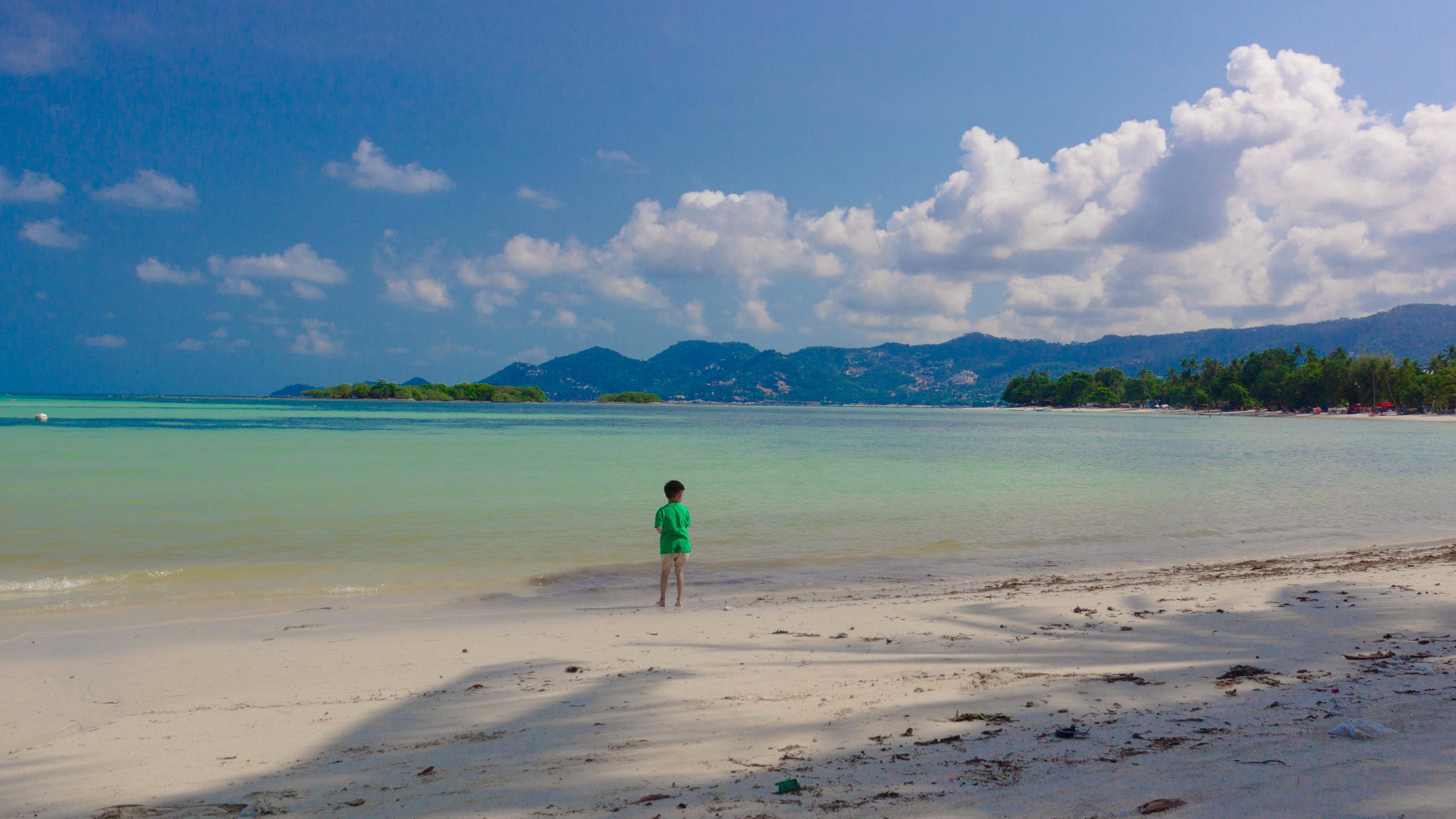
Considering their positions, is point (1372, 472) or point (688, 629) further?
point (1372, 472)

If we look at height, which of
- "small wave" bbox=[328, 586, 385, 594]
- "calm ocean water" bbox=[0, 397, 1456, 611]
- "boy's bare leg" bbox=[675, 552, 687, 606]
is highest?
"boy's bare leg" bbox=[675, 552, 687, 606]

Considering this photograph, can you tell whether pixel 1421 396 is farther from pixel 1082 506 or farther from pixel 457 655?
pixel 457 655

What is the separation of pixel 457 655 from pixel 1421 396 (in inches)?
6639

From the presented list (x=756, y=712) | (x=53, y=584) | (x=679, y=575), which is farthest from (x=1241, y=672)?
(x=53, y=584)

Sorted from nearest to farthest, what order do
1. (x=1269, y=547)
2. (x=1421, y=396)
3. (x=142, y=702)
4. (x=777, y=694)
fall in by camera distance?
(x=777, y=694), (x=142, y=702), (x=1269, y=547), (x=1421, y=396)

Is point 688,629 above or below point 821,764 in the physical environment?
below

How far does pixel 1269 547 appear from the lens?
1544 cm

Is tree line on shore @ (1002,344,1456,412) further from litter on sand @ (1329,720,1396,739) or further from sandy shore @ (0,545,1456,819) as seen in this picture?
litter on sand @ (1329,720,1396,739)

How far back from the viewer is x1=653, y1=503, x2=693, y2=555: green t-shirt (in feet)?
34.2

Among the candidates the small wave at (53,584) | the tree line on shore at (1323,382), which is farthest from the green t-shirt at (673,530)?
the tree line on shore at (1323,382)

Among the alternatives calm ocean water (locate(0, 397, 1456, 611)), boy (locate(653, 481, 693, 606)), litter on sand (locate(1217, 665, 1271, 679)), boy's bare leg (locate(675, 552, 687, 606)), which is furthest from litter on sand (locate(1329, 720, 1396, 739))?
calm ocean water (locate(0, 397, 1456, 611))

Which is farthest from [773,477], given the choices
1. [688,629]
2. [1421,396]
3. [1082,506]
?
[1421,396]

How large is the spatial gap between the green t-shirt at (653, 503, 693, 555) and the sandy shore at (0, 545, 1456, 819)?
111 cm

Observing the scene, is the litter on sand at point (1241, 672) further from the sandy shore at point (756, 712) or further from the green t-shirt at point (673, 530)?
the green t-shirt at point (673, 530)
